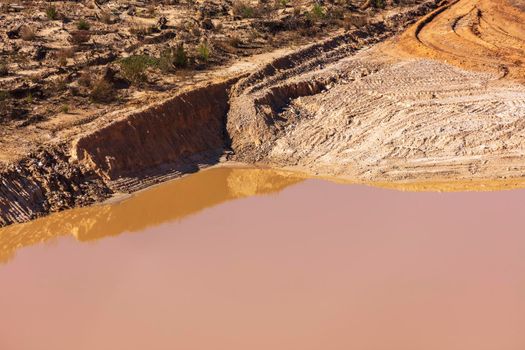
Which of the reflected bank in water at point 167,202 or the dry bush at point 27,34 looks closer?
the reflected bank in water at point 167,202

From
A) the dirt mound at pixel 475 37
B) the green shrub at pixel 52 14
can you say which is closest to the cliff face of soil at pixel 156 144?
the dirt mound at pixel 475 37

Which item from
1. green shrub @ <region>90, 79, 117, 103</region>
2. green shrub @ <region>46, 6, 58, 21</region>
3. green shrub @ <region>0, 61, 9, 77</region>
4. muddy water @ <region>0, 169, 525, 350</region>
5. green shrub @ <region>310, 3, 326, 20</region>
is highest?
green shrub @ <region>46, 6, 58, 21</region>

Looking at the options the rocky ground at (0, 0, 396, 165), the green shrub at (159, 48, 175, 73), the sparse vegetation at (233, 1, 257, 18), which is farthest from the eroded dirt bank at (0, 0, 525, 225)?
the sparse vegetation at (233, 1, 257, 18)

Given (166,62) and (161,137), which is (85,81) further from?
(161,137)

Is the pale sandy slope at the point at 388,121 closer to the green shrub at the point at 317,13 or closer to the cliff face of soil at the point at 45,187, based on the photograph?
the cliff face of soil at the point at 45,187

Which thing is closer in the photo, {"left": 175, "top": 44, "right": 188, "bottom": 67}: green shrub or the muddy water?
the muddy water

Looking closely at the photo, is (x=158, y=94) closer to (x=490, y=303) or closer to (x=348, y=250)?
(x=348, y=250)

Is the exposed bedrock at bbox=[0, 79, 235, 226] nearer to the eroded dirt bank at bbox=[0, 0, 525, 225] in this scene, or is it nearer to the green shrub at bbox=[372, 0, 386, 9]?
the eroded dirt bank at bbox=[0, 0, 525, 225]
